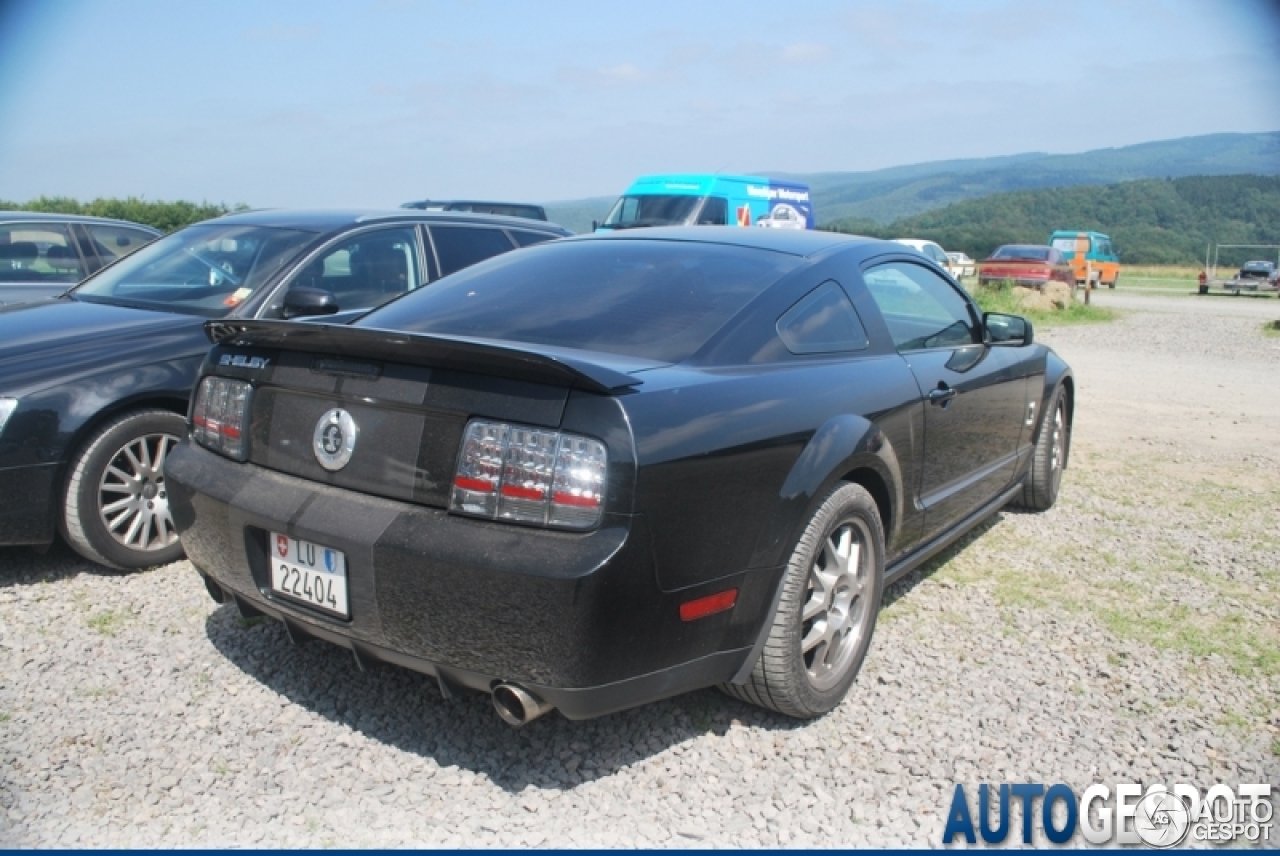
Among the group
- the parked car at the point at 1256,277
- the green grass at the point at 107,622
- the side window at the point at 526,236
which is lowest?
the parked car at the point at 1256,277

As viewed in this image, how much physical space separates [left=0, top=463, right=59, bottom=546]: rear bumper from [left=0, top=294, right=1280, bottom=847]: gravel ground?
0.82ft

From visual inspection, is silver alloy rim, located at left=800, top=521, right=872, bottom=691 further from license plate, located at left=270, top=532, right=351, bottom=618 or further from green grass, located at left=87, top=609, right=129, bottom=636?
green grass, located at left=87, top=609, right=129, bottom=636

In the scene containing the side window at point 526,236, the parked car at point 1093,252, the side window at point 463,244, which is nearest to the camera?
the side window at point 463,244

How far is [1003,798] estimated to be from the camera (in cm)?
270

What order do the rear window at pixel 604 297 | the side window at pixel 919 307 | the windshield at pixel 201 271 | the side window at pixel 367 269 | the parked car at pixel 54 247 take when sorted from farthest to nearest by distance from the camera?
the parked car at pixel 54 247
the side window at pixel 367 269
the windshield at pixel 201 271
the side window at pixel 919 307
the rear window at pixel 604 297

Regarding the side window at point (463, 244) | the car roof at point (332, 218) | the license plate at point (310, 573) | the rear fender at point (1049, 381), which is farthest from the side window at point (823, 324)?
the car roof at point (332, 218)

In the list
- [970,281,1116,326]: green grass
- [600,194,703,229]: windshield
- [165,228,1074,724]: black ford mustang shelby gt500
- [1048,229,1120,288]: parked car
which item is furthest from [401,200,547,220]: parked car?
[1048,229,1120,288]: parked car

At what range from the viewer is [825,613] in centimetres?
314

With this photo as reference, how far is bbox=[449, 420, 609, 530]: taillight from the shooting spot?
2371mm

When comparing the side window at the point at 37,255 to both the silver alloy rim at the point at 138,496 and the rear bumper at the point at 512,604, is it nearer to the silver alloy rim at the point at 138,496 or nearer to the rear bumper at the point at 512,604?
the silver alloy rim at the point at 138,496

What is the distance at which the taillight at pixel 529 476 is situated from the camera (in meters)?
2.37

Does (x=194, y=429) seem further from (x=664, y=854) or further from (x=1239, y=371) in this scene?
(x=1239, y=371)

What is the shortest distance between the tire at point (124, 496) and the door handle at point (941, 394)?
3045mm

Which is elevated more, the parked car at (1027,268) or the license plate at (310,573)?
the license plate at (310,573)
